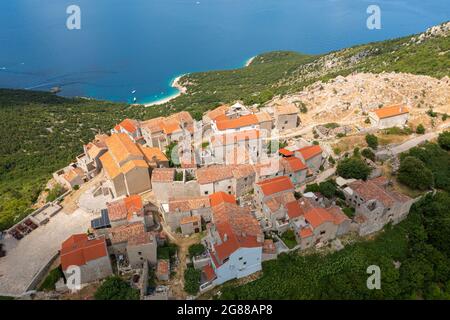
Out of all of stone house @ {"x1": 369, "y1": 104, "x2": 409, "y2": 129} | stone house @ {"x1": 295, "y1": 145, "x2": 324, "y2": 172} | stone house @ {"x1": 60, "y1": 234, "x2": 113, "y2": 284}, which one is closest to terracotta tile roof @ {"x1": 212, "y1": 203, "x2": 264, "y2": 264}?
stone house @ {"x1": 60, "y1": 234, "x2": 113, "y2": 284}

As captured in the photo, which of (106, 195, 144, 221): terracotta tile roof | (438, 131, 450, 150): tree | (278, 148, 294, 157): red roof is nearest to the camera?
(106, 195, 144, 221): terracotta tile roof

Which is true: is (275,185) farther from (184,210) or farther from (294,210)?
(184,210)

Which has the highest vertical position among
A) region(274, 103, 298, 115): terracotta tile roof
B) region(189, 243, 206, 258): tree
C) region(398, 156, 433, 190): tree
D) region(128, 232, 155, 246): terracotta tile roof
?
region(274, 103, 298, 115): terracotta tile roof

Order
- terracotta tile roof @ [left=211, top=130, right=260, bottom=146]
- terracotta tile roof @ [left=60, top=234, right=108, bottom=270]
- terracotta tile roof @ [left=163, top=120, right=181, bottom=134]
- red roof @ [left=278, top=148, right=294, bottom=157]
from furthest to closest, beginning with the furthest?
terracotta tile roof @ [left=163, top=120, right=181, bottom=134] → terracotta tile roof @ [left=211, top=130, right=260, bottom=146] → red roof @ [left=278, top=148, right=294, bottom=157] → terracotta tile roof @ [left=60, top=234, right=108, bottom=270]

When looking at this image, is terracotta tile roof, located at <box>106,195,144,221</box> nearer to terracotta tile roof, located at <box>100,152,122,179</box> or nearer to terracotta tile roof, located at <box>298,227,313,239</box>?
terracotta tile roof, located at <box>100,152,122,179</box>

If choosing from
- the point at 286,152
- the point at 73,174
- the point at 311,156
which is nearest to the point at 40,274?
the point at 73,174

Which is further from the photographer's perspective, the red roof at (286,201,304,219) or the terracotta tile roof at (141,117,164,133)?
the terracotta tile roof at (141,117,164,133)

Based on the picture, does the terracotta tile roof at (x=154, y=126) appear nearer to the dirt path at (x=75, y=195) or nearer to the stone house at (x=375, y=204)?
the dirt path at (x=75, y=195)

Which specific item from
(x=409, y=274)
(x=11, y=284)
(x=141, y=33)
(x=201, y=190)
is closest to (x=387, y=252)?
(x=409, y=274)
